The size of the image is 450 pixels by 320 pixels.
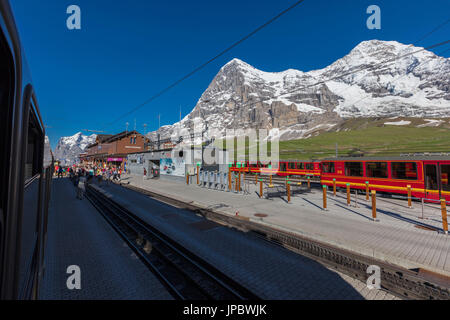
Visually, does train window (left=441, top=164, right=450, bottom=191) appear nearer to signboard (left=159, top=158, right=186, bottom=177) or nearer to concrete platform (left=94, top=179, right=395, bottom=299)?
concrete platform (left=94, top=179, right=395, bottom=299)

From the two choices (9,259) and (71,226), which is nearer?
(9,259)

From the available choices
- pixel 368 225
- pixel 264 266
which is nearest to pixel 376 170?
pixel 368 225

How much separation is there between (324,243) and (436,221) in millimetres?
6376

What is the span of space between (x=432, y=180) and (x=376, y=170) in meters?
2.89

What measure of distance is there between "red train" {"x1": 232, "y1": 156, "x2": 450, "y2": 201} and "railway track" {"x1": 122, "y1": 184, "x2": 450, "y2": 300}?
31.8 feet

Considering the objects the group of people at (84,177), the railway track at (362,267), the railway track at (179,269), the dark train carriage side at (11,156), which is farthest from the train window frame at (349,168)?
the group of people at (84,177)

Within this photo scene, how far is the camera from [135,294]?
14.2 ft

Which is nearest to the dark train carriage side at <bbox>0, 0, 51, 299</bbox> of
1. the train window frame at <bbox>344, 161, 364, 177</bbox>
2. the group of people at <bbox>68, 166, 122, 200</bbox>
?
the group of people at <bbox>68, 166, 122, 200</bbox>

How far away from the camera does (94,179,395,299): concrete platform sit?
14.4ft
